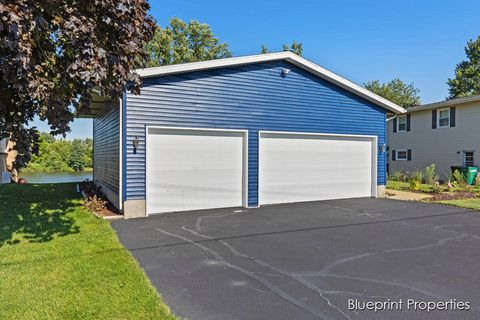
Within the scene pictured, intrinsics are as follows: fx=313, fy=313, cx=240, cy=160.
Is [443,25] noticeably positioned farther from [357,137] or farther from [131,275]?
[131,275]

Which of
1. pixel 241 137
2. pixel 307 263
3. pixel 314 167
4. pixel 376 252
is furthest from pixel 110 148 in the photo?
pixel 376 252

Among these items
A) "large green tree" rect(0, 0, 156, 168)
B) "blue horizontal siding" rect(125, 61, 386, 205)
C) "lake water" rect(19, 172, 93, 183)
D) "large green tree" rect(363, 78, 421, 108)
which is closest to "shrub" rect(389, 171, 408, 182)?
"blue horizontal siding" rect(125, 61, 386, 205)

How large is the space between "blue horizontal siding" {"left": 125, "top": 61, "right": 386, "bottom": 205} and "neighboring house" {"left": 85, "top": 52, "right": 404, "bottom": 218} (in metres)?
0.03

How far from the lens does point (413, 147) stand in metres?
18.9

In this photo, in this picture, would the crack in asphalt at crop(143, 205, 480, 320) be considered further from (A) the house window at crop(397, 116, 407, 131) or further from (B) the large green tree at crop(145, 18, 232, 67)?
(B) the large green tree at crop(145, 18, 232, 67)

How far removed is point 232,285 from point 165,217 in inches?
165

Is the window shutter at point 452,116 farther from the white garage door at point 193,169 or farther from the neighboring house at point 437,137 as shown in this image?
the white garage door at point 193,169

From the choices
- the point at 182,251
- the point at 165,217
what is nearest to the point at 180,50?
the point at 165,217

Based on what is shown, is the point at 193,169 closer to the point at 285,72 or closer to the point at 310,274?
the point at 285,72

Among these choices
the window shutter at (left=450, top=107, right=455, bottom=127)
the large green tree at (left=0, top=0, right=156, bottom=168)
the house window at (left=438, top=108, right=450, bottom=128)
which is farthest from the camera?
the house window at (left=438, top=108, right=450, bottom=128)

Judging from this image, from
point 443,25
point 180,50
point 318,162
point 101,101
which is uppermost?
point 180,50

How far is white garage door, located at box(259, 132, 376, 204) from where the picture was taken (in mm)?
9281

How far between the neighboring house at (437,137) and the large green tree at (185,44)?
2135 cm

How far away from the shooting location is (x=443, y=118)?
17.2m
